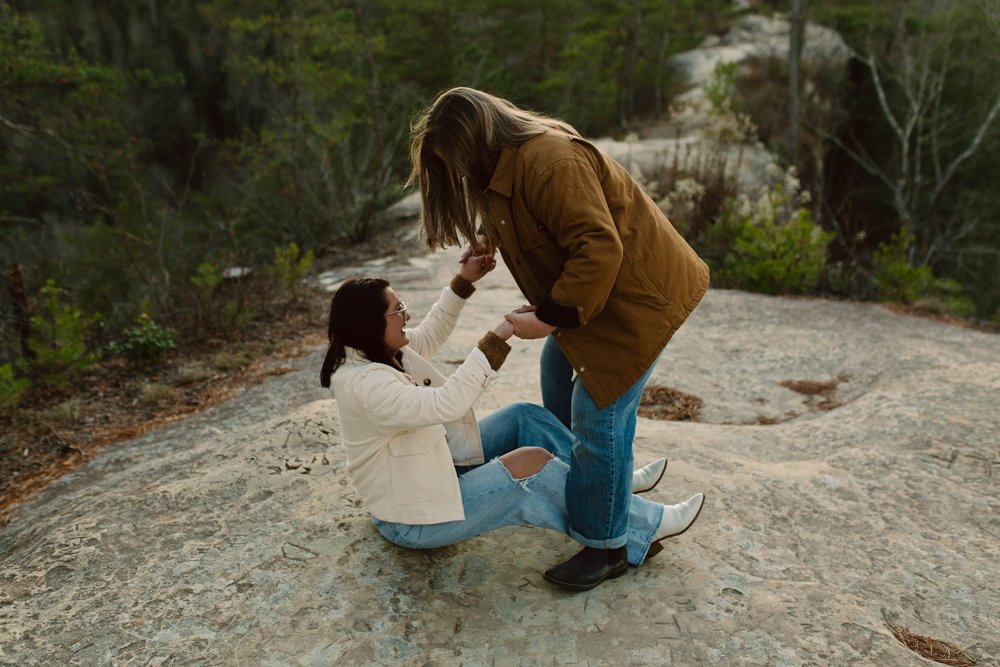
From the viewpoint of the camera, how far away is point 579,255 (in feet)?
6.13

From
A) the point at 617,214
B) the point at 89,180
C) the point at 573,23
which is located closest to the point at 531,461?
the point at 617,214

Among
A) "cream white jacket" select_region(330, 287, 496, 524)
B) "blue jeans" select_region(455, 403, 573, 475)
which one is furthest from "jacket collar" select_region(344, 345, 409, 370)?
"blue jeans" select_region(455, 403, 573, 475)

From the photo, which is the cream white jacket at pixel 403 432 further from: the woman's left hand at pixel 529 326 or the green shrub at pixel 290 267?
the green shrub at pixel 290 267

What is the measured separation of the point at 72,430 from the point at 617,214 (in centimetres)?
380

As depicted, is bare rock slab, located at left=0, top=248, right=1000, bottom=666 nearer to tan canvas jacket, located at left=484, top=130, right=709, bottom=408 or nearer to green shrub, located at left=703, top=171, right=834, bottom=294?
tan canvas jacket, located at left=484, top=130, right=709, bottom=408

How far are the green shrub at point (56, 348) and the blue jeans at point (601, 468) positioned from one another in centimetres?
413

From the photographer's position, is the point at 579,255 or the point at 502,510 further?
the point at 502,510

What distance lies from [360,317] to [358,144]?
15648mm

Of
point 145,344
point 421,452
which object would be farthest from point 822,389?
point 145,344

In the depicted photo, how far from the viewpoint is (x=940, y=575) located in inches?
94.8

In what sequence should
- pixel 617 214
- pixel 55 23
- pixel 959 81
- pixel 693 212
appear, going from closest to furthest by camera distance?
pixel 617 214
pixel 693 212
pixel 959 81
pixel 55 23

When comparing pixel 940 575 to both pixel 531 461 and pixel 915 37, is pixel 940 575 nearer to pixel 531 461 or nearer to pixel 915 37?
pixel 531 461

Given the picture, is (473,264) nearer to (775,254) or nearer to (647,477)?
(647,477)

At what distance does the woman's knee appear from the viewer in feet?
7.47
